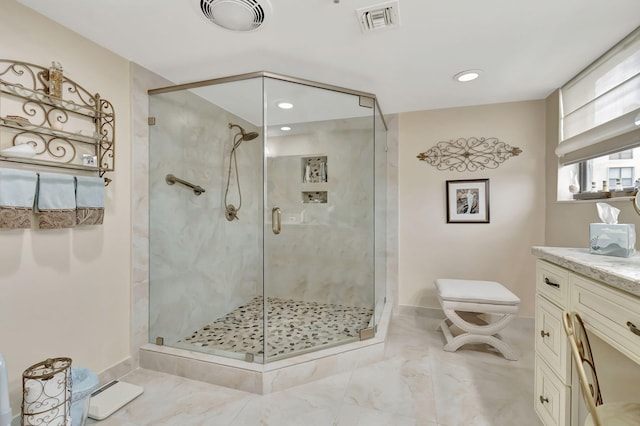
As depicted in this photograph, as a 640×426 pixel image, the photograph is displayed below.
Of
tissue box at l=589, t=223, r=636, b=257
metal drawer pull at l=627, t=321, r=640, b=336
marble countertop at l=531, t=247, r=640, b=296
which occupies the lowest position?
metal drawer pull at l=627, t=321, r=640, b=336

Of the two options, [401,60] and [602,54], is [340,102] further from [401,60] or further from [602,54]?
[602,54]

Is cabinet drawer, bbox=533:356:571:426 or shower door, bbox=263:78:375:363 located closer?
cabinet drawer, bbox=533:356:571:426

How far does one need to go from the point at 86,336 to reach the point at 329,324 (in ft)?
5.66

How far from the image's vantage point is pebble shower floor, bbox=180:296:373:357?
2176mm

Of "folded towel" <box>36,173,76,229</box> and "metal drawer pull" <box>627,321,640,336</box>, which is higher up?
"folded towel" <box>36,173,76,229</box>

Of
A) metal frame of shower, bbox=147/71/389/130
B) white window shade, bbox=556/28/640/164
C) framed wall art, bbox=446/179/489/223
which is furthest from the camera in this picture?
framed wall art, bbox=446/179/489/223

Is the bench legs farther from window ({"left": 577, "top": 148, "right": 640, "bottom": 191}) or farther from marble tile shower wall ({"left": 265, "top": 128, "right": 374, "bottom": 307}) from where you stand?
window ({"left": 577, "top": 148, "right": 640, "bottom": 191})

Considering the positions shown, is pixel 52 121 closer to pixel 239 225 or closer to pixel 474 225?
pixel 239 225

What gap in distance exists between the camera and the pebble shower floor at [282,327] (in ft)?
7.14

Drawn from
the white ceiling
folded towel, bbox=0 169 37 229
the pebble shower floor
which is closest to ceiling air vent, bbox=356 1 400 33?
the white ceiling

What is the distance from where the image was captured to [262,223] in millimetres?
2262

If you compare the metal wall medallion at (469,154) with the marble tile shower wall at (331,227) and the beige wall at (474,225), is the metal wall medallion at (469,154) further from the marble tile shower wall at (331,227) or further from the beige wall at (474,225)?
the marble tile shower wall at (331,227)

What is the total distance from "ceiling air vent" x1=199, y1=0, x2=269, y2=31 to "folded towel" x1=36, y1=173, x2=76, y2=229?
1185mm

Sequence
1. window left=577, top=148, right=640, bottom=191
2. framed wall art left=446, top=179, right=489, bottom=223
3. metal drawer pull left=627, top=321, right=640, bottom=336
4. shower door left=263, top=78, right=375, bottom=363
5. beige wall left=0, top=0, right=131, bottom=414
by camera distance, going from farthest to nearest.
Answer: framed wall art left=446, top=179, right=489, bottom=223, shower door left=263, top=78, right=375, bottom=363, window left=577, top=148, right=640, bottom=191, beige wall left=0, top=0, right=131, bottom=414, metal drawer pull left=627, top=321, right=640, bottom=336
